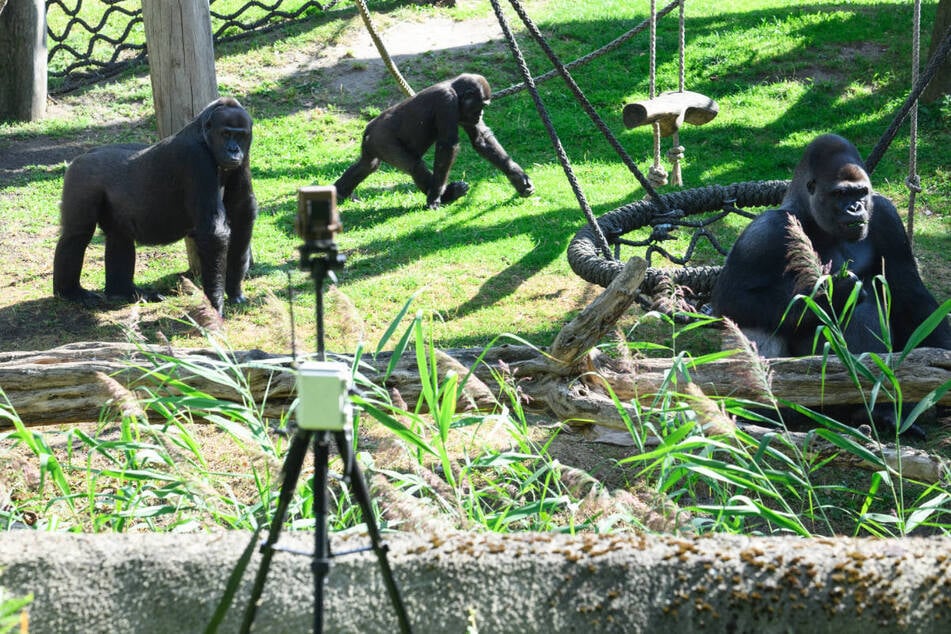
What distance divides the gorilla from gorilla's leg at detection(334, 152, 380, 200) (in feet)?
13.8

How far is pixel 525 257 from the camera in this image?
7.09m

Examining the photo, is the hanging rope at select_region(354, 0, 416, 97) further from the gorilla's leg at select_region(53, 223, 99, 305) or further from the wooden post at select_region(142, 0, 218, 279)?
the gorilla's leg at select_region(53, 223, 99, 305)

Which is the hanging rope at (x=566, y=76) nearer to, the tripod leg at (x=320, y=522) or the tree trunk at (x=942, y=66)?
the tripod leg at (x=320, y=522)

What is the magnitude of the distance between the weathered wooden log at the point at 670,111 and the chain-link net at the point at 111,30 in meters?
7.16

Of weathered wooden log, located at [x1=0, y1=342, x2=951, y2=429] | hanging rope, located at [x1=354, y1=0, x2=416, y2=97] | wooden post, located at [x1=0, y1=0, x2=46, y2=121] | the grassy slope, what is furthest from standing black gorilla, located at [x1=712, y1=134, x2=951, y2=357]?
wooden post, located at [x1=0, y1=0, x2=46, y2=121]

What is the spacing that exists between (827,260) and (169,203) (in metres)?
3.87

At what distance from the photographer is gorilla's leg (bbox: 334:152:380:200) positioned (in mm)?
8383

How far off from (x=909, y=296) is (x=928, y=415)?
0.59 m

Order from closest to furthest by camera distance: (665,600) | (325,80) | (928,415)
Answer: (665,600)
(928,415)
(325,80)

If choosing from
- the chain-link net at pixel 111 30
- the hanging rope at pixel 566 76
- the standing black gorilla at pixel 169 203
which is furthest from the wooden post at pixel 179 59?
the chain-link net at pixel 111 30

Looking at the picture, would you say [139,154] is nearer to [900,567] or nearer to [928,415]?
[928,415]

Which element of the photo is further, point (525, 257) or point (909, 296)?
point (525, 257)

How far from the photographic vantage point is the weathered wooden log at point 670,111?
565 cm

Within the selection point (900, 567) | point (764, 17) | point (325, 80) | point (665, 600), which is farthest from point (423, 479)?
point (764, 17)
